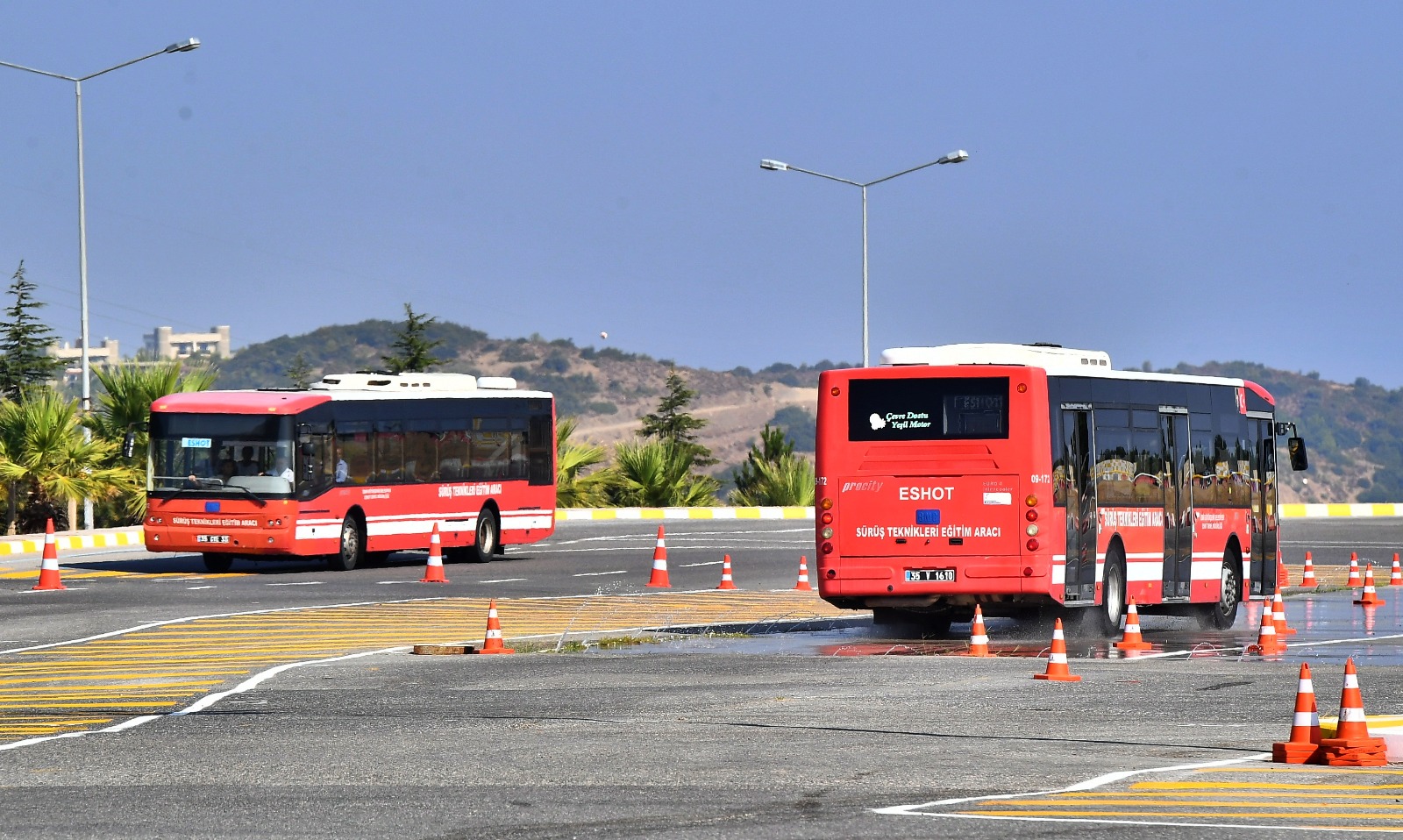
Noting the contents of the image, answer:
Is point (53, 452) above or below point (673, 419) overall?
below

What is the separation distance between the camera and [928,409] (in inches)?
847

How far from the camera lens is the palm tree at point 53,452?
3725 cm

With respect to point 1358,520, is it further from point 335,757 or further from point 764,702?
point 335,757

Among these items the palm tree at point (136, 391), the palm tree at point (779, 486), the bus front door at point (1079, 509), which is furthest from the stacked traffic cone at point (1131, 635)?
the palm tree at point (779, 486)

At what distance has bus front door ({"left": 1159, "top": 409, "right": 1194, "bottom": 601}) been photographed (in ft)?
78.2

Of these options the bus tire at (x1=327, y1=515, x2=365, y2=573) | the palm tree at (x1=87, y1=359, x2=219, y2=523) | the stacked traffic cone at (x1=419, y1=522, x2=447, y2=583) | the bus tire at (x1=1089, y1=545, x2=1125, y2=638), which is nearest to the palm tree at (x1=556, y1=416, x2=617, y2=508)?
the palm tree at (x1=87, y1=359, x2=219, y2=523)

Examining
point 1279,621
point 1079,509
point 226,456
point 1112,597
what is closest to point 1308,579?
point 1112,597

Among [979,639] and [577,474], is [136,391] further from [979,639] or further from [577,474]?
[979,639]

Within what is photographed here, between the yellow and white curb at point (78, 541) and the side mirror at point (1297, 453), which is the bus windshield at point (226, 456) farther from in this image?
the side mirror at point (1297, 453)

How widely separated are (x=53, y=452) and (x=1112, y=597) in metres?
21.4

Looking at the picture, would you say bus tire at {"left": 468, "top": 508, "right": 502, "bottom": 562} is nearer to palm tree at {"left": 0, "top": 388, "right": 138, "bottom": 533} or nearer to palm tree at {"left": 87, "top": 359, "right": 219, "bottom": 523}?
palm tree at {"left": 0, "top": 388, "right": 138, "bottom": 533}

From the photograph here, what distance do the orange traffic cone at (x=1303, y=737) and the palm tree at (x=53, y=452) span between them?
29.0m

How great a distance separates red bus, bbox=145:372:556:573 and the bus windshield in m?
0.02

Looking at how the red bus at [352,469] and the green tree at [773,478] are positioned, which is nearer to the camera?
the red bus at [352,469]
